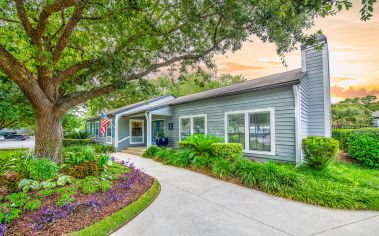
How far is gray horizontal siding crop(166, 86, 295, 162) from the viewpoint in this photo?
289 inches

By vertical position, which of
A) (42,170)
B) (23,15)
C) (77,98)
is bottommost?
(42,170)

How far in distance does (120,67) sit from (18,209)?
4543 mm

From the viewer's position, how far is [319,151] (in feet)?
20.9

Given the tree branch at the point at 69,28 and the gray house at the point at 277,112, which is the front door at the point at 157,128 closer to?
the gray house at the point at 277,112

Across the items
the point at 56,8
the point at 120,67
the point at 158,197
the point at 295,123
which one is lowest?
the point at 158,197

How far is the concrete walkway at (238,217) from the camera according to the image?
128 inches

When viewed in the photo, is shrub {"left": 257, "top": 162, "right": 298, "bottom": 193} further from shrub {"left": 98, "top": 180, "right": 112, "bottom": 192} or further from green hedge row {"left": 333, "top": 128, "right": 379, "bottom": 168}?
green hedge row {"left": 333, "top": 128, "right": 379, "bottom": 168}

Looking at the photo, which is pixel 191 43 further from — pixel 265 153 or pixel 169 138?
pixel 169 138

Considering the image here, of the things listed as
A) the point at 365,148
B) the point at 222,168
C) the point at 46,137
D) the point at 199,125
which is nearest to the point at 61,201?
the point at 46,137

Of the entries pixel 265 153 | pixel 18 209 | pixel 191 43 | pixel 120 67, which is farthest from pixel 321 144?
pixel 18 209

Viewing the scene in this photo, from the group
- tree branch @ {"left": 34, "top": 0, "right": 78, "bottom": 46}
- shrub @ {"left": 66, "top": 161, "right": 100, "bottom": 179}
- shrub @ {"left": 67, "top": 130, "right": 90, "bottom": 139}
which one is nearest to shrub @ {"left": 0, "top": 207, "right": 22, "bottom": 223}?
shrub @ {"left": 66, "top": 161, "right": 100, "bottom": 179}

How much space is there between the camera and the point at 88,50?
28.2ft

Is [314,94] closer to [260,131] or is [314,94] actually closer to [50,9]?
[260,131]

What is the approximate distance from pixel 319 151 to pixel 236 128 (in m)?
3.51
